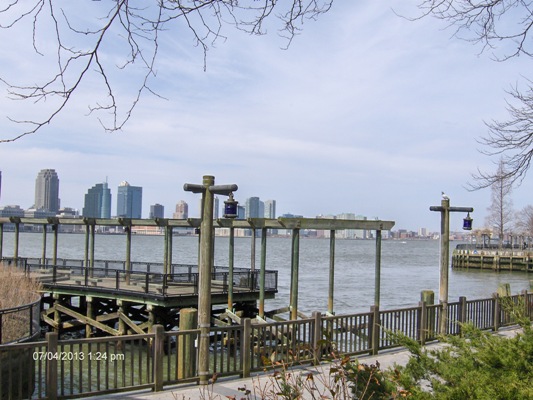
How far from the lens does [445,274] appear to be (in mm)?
15195

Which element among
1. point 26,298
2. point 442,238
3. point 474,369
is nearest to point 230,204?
point 474,369

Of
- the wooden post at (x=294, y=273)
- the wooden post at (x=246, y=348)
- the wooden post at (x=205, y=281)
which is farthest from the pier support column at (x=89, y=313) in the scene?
the wooden post at (x=205, y=281)

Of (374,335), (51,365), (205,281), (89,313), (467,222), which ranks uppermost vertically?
(467,222)

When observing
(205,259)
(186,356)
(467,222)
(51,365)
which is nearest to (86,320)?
(186,356)

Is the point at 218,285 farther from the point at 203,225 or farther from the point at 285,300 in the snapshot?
the point at 285,300

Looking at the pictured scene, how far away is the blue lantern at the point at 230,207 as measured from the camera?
9.98 m

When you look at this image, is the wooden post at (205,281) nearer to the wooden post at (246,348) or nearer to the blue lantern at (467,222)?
the wooden post at (246,348)

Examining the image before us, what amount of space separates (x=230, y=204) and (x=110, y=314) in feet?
41.1

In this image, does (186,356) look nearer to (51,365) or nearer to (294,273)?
(51,365)

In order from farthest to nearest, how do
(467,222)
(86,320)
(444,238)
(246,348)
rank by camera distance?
(86,320) < (467,222) < (444,238) < (246,348)

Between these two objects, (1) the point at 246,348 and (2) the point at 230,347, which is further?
(2) the point at 230,347

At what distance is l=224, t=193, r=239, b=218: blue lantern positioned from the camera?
998 centimetres

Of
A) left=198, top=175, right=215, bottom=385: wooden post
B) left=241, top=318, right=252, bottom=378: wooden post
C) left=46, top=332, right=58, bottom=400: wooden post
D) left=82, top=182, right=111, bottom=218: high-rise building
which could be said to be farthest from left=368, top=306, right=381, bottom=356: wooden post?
left=82, top=182, right=111, bottom=218: high-rise building

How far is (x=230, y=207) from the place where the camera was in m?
10.0
